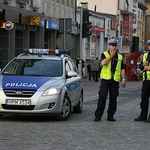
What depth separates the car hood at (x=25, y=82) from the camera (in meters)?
11.0

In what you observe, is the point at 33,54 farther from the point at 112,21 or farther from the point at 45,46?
the point at 112,21

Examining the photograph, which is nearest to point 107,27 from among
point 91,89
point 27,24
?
point 27,24

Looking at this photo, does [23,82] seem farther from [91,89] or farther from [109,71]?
[91,89]

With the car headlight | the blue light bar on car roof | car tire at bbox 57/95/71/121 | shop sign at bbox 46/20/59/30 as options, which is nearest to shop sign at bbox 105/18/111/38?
shop sign at bbox 46/20/59/30

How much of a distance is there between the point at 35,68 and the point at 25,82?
1183 millimetres

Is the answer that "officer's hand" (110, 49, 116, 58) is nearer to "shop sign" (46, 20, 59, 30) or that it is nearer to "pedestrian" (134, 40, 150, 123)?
"pedestrian" (134, 40, 150, 123)

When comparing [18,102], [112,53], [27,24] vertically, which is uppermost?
[27,24]

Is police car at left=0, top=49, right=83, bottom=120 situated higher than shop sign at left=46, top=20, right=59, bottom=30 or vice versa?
shop sign at left=46, top=20, right=59, bottom=30

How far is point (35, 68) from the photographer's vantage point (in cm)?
1233

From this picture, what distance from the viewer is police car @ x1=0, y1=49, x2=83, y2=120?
1099 cm

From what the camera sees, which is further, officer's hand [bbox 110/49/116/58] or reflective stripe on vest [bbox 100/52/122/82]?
reflective stripe on vest [bbox 100/52/122/82]

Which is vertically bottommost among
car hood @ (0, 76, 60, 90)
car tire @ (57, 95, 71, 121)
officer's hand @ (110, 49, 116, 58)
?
car tire @ (57, 95, 71, 121)

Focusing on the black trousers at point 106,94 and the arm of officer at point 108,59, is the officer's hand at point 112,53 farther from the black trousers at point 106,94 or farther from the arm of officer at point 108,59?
the black trousers at point 106,94

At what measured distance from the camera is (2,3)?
29.5 metres
